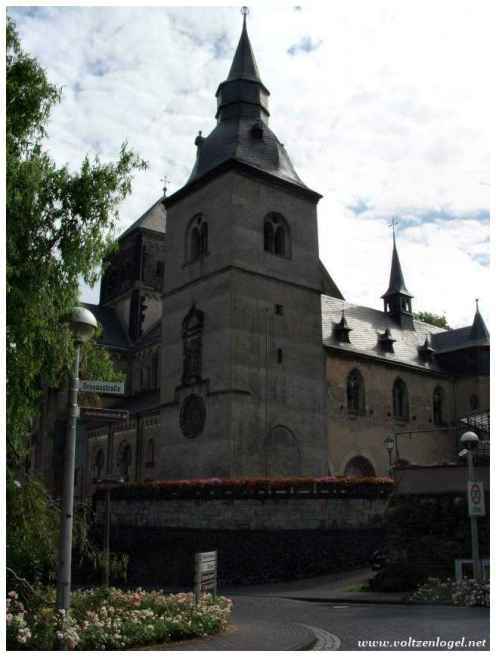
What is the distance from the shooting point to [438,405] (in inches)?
1810

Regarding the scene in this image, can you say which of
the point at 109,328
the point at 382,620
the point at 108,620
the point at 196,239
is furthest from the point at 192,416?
the point at 109,328

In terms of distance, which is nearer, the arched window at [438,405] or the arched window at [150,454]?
the arched window at [150,454]

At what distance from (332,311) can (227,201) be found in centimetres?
1086

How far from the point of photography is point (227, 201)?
35.8m

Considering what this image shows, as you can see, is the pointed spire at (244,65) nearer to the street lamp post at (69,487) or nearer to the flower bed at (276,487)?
the flower bed at (276,487)

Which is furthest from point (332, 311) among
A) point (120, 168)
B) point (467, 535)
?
point (120, 168)

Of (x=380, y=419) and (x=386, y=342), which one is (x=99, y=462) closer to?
(x=380, y=419)

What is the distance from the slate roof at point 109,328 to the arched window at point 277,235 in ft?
71.5

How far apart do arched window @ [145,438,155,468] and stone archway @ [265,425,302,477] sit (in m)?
9.79

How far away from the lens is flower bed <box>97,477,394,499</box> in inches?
1083

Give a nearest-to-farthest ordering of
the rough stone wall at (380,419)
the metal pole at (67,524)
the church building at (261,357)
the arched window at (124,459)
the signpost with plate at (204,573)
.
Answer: the metal pole at (67,524), the signpost with plate at (204,573), the church building at (261,357), the rough stone wall at (380,419), the arched window at (124,459)

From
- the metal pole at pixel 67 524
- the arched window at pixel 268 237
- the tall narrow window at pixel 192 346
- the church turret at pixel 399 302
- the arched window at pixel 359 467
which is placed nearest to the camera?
the metal pole at pixel 67 524

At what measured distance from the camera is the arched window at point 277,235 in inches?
1454

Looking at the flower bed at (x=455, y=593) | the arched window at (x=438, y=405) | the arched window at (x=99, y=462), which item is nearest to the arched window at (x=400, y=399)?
the arched window at (x=438, y=405)
